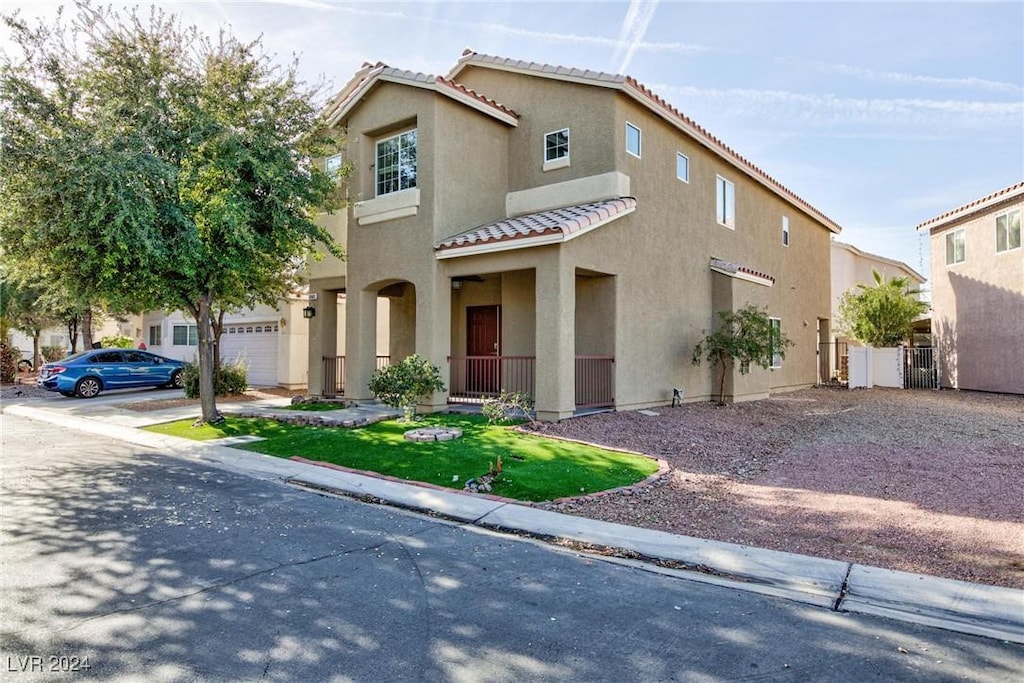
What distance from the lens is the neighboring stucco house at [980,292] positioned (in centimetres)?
2044

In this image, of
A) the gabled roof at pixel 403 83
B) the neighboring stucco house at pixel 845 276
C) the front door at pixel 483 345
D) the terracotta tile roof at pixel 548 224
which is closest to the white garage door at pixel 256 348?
the front door at pixel 483 345

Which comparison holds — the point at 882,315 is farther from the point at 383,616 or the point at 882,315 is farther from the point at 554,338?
the point at 383,616

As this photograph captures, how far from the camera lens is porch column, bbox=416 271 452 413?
13.8 meters

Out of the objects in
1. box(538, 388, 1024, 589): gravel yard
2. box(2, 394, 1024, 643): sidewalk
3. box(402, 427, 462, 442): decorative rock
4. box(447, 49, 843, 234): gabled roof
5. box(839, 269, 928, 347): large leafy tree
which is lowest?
box(2, 394, 1024, 643): sidewalk

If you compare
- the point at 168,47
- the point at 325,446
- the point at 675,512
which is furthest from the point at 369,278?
the point at 675,512

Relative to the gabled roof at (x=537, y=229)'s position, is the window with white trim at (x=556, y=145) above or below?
above

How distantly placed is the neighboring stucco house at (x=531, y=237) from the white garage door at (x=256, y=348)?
768 cm

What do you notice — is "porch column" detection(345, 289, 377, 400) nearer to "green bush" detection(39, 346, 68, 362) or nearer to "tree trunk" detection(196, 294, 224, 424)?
"tree trunk" detection(196, 294, 224, 424)

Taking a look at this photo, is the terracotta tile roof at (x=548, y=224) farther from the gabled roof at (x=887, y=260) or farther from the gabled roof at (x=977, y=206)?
the gabled roof at (x=887, y=260)

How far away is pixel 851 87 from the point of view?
16.5 metres

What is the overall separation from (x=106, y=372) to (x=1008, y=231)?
31.7 m

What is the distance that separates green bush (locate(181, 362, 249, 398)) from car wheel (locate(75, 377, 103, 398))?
3.37 m

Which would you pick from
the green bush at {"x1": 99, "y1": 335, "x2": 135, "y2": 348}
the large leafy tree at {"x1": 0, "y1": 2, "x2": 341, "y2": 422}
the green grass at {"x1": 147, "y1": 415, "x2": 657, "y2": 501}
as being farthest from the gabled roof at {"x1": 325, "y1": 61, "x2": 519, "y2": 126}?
the green bush at {"x1": 99, "y1": 335, "x2": 135, "y2": 348}

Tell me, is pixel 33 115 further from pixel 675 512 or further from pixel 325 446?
pixel 675 512
